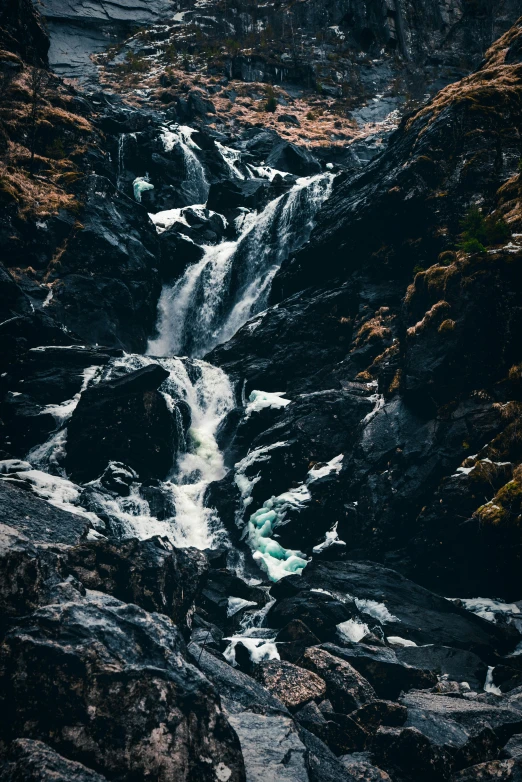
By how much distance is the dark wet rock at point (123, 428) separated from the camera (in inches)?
1026

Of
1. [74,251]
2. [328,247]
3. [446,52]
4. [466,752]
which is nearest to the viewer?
[466,752]

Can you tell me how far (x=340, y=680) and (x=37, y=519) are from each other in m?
7.97

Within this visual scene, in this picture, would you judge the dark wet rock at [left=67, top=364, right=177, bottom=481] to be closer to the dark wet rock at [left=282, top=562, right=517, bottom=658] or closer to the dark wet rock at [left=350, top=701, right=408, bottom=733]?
the dark wet rock at [left=282, top=562, right=517, bottom=658]

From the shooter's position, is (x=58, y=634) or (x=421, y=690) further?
(x=421, y=690)

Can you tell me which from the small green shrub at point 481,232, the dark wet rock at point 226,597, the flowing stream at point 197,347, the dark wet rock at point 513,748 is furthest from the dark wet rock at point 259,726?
the small green shrub at point 481,232

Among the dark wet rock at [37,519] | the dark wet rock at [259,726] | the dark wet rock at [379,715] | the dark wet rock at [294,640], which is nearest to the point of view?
the dark wet rock at [259,726]

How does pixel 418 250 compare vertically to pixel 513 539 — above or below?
above

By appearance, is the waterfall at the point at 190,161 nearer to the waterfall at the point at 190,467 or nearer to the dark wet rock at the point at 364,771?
the waterfall at the point at 190,467

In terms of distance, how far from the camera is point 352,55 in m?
97.4

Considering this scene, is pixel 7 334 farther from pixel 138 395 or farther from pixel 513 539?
pixel 513 539

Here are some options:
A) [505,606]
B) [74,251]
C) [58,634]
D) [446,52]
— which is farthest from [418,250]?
[446,52]

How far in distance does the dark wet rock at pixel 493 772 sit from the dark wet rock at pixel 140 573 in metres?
6.86

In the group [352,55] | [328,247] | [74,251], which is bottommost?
[74,251]

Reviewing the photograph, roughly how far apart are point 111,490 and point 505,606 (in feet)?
50.1
